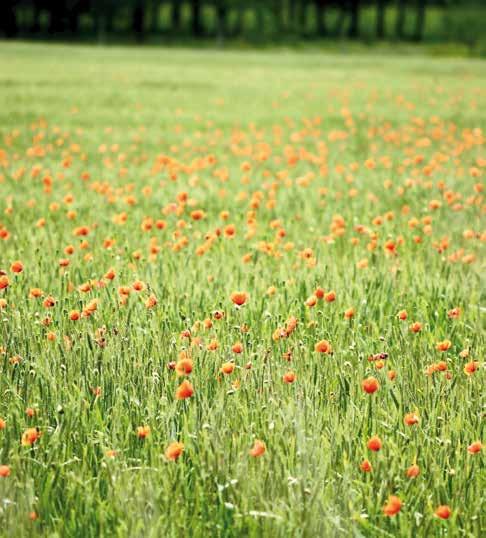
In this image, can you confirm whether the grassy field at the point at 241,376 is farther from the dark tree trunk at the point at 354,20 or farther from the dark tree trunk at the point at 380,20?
the dark tree trunk at the point at 354,20

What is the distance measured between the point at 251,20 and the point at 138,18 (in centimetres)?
1099

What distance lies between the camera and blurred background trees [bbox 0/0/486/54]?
6738cm

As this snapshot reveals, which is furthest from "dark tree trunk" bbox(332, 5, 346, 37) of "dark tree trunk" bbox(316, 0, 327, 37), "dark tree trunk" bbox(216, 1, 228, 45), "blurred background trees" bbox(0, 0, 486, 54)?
"dark tree trunk" bbox(216, 1, 228, 45)

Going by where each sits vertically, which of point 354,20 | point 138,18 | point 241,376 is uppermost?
point 354,20

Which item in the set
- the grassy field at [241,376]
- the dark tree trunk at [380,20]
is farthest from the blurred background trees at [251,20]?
the grassy field at [241,376]

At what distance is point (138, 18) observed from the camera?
2721 inches

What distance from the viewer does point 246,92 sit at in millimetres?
20859

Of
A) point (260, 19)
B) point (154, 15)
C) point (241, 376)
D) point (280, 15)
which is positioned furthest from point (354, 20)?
point (241, 376)

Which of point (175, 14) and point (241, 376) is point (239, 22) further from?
point (241, 376)

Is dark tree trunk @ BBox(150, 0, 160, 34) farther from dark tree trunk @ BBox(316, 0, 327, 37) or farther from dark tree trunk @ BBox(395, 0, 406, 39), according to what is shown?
dark tree trunk @ BBox(395, 0, 406, 39)

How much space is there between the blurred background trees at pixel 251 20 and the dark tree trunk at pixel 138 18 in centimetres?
9

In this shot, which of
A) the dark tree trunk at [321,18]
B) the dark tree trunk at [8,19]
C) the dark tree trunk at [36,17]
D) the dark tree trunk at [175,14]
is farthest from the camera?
the dark tree trunk at [36,17]

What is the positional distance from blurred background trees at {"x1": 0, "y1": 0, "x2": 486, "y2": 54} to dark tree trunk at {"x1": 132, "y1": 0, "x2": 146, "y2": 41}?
93mm

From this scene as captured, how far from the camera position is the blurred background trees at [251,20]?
67375 mm
